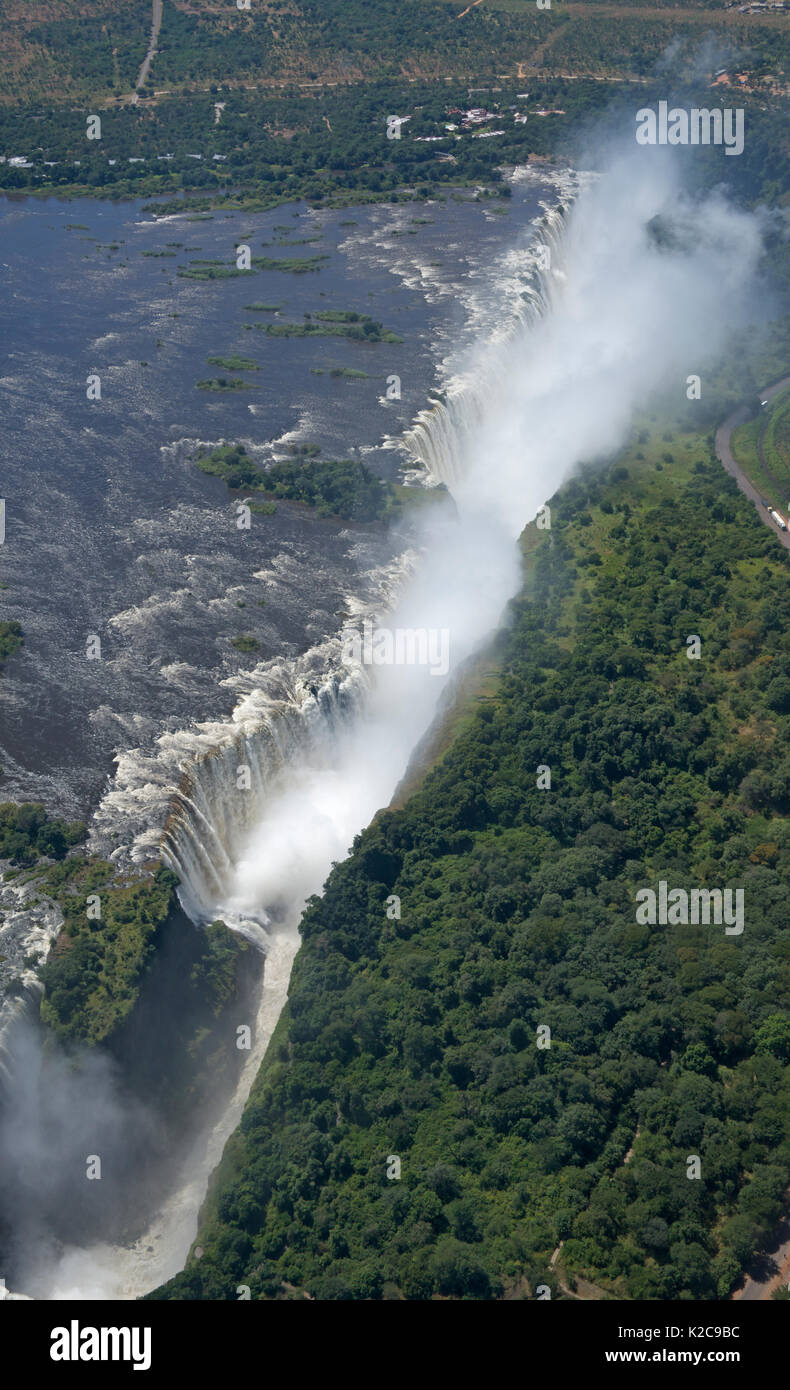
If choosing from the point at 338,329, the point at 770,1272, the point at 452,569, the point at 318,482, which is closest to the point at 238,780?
the point at 452,569

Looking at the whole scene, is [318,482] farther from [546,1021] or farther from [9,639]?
[546,1021]

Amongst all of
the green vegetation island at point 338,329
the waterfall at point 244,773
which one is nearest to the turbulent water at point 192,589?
the waterfall at point 244,773

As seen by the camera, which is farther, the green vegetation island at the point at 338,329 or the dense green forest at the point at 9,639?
the green vegetation island at the point at 338,329

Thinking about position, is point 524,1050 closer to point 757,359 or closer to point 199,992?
point 199,992

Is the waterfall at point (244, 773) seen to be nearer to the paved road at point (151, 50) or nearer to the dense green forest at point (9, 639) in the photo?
the dense green forest at point (9, 639)

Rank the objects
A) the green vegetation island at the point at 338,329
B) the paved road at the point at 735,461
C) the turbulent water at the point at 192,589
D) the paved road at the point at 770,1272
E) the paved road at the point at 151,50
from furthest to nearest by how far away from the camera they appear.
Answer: the paved road at the point at 151,50, the green vegetation island at the point at 338,329, the paved road at the point at 735,461, the turbulent water at the point at 192,589, the paved road at the point at 770,1272

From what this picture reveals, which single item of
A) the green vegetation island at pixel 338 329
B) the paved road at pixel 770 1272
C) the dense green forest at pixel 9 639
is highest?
the green vegetation island at pixel 338 329
